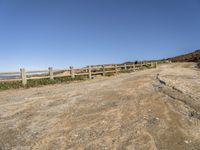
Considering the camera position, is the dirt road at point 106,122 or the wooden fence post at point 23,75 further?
the wooden fence post at point 23,75

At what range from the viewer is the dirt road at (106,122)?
714 centimetres

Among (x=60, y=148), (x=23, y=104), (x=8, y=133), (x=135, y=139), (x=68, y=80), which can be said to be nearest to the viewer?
(x=60, y=148)

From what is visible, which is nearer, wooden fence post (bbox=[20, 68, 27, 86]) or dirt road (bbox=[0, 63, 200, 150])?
dirt road (bbox=[0, 63, 200, 150])

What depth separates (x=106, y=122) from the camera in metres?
8.65

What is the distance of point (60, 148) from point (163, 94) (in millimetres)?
6769

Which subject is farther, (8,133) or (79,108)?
(79,108)

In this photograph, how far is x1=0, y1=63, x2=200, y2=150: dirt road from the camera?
7.14 metres

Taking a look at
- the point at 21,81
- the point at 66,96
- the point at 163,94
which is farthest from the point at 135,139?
the point at 21,81

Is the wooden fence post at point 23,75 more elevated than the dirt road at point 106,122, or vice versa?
the wooden fence post at point 23,75

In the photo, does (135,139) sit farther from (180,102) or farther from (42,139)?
(180,102)

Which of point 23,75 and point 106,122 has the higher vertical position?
point 23,75

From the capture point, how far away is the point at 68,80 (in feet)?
74.7

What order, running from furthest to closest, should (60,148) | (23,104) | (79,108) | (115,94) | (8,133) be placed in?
(115,94) < (23,104) < (79,108) < (8,133) < (60,148)

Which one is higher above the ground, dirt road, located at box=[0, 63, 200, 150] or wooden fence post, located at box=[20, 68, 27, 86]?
wooden fence post, located at box=[20, 68, 27, 86]
